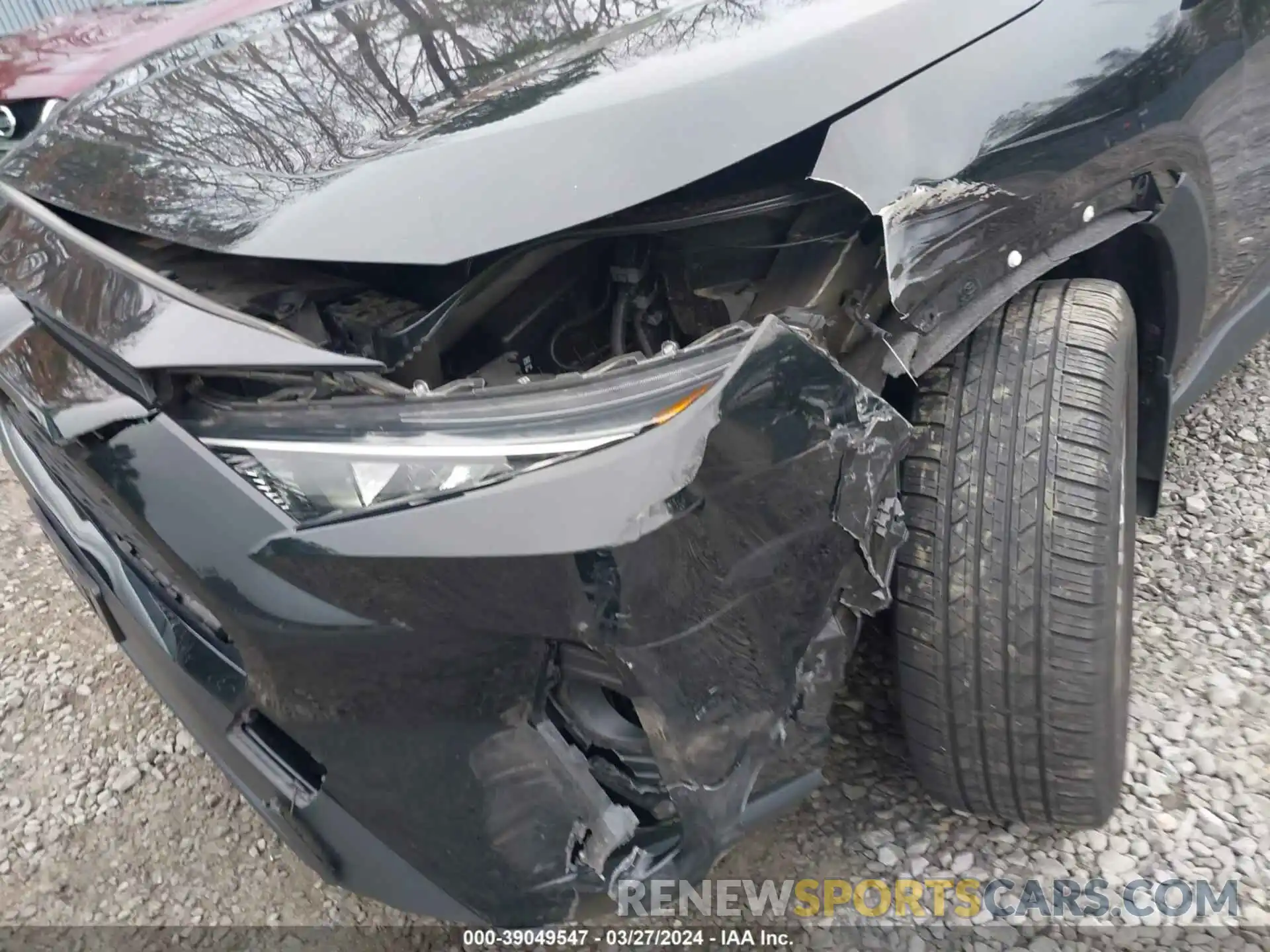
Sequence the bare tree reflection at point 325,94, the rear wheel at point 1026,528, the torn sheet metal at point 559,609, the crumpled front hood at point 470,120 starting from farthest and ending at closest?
the rear wheel at point 1026,528 < the bare tree reflection at point 325,94 < the crumpled front hood at point 470,120 < the torn sheet metal at point 559,609

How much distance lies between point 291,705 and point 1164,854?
162cm

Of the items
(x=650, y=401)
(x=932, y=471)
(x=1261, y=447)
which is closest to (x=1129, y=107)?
(x=932, y=471)

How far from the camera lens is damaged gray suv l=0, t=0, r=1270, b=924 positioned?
1.11 metres

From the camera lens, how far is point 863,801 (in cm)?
193

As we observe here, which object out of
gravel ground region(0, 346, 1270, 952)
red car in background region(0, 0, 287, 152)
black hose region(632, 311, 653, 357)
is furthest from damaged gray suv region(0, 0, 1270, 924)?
red car in background region(0, 0, 287, 152)

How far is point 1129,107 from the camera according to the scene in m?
1.53

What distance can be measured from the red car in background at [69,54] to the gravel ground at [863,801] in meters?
2.84

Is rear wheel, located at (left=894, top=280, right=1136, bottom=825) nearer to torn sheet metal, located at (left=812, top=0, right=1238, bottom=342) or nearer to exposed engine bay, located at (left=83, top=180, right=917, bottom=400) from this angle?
torn sheet metal, located at (left=812, top=0, right=1238, bottom=342)

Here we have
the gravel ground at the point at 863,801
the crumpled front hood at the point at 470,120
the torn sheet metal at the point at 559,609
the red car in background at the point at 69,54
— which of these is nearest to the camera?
the torn sheet metal at the point at 559,609

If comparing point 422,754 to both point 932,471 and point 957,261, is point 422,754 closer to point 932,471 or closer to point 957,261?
point 932,471

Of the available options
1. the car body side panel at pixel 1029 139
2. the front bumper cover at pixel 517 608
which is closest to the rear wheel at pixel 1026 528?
the car body side panel at pixel 1029 139

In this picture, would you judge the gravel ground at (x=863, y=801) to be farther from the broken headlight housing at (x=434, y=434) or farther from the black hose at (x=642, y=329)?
the broken headlight housing at (x=434, y=434)

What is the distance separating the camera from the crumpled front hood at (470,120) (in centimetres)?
123

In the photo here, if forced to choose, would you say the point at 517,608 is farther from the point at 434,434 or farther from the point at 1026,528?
the point at 1026,528
